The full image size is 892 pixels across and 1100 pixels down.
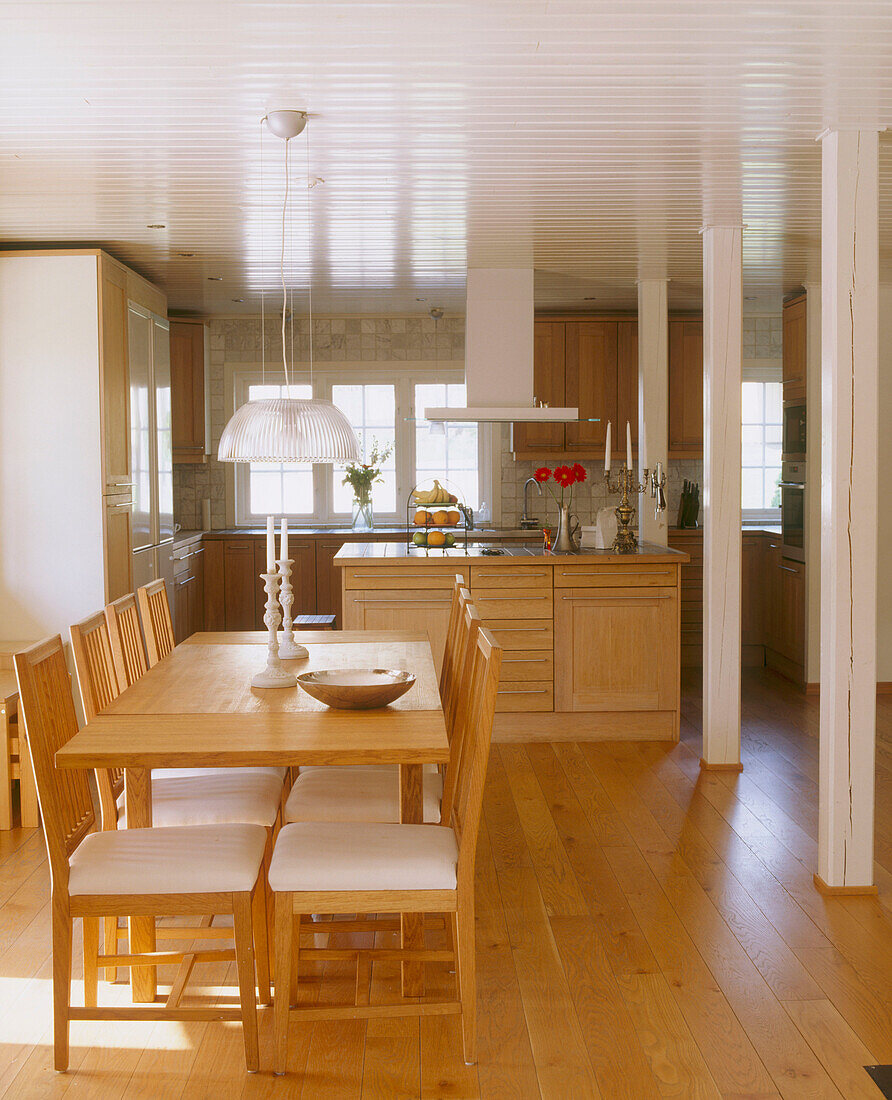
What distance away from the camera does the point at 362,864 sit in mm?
2377

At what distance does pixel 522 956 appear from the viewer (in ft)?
9.77

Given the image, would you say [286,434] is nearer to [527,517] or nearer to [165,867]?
[165,867]

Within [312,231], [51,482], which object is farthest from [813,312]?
[51,482]

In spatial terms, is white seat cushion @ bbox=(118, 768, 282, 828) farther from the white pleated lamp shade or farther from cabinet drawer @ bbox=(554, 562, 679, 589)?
cabinet drawer @ bbox=(554, 562, 679, 589)

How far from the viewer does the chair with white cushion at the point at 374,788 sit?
2.86 metres

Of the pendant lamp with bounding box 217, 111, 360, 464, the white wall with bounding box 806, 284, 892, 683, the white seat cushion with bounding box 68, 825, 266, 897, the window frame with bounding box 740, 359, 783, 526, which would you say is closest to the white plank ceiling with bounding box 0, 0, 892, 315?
the pendant lamp with bounding box 217, 111, 360, 464

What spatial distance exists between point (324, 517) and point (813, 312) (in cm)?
382

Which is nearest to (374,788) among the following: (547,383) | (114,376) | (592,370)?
(114,376)

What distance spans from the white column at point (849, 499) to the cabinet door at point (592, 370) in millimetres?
4049

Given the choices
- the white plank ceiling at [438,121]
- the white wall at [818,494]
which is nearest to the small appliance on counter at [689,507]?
the white wall at [818,494]

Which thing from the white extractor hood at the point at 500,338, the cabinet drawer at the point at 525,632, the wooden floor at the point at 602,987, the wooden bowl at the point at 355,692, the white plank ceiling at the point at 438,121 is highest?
the white plank ceiling at the point at 438,121

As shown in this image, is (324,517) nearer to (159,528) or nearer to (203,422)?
(203,422)

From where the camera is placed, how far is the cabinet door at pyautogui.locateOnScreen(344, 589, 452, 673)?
17.3 ft

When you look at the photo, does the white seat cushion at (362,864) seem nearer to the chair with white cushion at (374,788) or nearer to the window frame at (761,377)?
the chair with white cushion at (374,788)
